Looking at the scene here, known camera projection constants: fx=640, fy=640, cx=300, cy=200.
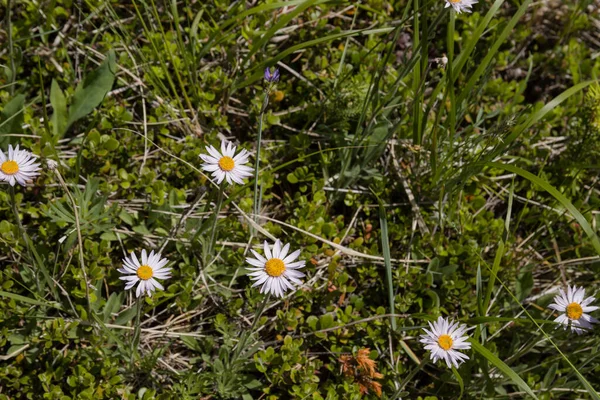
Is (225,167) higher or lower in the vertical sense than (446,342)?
higher

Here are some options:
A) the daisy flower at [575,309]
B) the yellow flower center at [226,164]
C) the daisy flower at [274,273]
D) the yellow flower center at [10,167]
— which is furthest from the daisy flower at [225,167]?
the daisy flower at [575,309]

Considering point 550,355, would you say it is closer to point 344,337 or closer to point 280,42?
point 344,337

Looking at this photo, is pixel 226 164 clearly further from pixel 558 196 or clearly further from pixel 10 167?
pixel 558 196

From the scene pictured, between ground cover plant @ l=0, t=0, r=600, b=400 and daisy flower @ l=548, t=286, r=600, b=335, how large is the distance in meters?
0.01

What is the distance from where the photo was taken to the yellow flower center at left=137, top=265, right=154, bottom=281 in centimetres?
228

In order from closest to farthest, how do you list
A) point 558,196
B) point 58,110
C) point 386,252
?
point 558,196 < point 386,252 < point 58,110

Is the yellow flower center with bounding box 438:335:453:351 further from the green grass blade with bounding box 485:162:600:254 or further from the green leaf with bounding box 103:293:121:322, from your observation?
the green leaf with bounding box 103:293:121:322

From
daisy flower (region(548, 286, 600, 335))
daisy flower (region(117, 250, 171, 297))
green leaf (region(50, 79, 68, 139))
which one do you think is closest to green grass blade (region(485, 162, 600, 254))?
daisy flower (region(548, 286, 600, 335))

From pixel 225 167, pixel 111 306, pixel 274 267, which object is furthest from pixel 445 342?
pixel 111 306

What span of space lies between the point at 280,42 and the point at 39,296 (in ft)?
6.03

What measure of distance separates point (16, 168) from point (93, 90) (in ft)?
2.86

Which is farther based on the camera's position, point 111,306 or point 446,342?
point 111,306

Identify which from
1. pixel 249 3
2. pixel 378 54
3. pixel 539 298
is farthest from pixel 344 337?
pixel 249 3

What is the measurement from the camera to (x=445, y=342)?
2.30 metres
